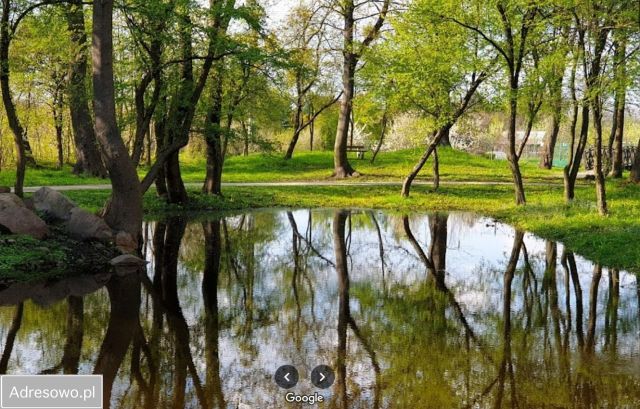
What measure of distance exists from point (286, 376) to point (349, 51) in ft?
75.9

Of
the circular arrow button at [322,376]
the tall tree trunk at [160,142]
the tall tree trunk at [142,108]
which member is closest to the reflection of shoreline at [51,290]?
the circular arrow button at [322,376]

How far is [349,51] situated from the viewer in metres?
28.3

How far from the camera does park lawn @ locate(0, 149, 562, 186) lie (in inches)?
1210

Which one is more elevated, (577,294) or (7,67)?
(7,67)

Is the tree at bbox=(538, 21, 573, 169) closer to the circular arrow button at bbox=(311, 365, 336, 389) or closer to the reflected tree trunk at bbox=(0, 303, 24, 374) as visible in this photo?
the circular arrow button at bbox=(311, 365, 336, 389)

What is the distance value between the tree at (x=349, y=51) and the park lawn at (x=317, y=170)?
3.86ft

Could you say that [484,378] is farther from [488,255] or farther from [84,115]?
[84,115]

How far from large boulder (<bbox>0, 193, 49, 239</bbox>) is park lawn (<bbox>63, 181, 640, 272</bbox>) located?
23.7 ft

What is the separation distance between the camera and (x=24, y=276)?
1121 cm

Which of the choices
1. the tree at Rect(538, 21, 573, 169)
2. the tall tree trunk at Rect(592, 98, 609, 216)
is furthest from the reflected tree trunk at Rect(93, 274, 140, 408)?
the tree at Rect(538, 21, 573, 169)

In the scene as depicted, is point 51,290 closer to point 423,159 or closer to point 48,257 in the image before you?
point 48,257

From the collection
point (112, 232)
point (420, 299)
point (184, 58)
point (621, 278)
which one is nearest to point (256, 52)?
point (184, 58)

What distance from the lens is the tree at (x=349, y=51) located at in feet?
95.3

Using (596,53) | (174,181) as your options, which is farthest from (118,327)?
(596,53)
